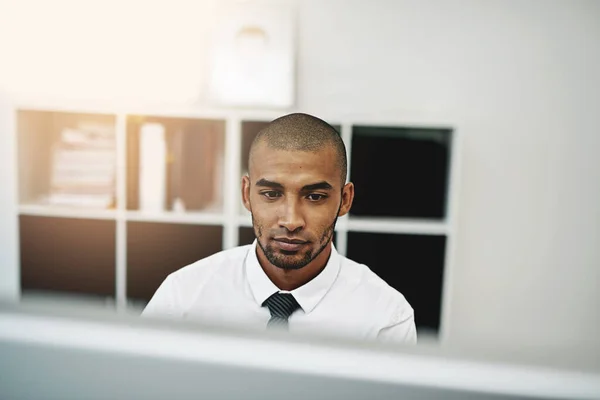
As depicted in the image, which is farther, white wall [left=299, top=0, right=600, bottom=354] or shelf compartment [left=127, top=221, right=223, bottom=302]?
white wall [left=299, top=0, right=600, bottom=354]

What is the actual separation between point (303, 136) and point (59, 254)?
1.17 m

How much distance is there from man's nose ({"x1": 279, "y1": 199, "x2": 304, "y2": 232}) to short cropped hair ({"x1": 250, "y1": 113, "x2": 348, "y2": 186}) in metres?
0.06

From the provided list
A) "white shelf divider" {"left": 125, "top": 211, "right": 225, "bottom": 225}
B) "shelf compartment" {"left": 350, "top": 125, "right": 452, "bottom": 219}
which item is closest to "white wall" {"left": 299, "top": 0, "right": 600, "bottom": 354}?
"shelf compartment" {"left": 350, "top": 125, "right": 452, "bottom": 219}

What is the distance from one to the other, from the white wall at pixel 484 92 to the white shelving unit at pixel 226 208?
0.73 ft

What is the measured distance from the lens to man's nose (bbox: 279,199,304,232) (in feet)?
1.60

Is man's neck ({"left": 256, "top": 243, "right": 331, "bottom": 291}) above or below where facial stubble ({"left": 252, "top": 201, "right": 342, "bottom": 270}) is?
below

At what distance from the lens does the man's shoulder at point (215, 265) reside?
24.2 inches

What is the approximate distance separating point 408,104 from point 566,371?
1389 millimetres

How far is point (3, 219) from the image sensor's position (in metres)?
1.48

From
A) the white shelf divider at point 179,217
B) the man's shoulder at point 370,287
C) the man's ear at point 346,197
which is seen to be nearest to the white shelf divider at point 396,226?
the white shelf divider at point 179,217

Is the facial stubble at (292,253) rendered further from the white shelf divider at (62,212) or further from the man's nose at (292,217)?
the white shelf divider at (62,212)

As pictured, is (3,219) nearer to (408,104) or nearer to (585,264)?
(408,104)

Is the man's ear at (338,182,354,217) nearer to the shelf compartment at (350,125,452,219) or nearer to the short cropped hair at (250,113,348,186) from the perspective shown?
the short cropped hair at (250,113,348,186)

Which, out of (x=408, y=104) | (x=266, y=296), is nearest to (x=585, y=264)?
(x=408, y=104)
